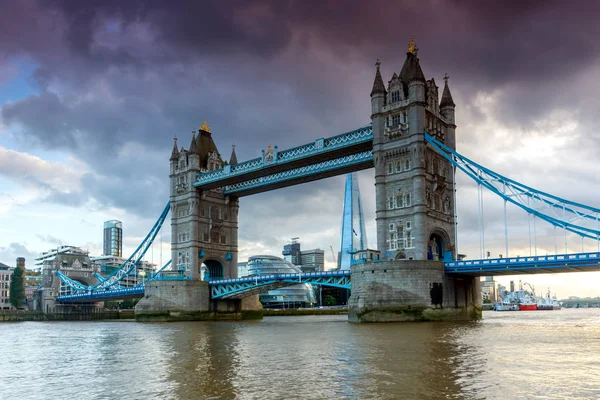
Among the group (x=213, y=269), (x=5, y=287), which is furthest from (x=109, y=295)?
(x=5, y=287)

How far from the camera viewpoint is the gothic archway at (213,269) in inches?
3606

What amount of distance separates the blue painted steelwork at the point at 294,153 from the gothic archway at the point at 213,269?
13.3 metres

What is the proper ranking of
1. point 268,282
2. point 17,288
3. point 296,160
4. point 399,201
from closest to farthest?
point 399,201 → point 296,160 → point 268,282 → point 17,288

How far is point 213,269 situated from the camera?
92.3m

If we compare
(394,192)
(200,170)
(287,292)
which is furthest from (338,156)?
(287,292)

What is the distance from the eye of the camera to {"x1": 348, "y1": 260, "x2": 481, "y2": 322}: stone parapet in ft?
180

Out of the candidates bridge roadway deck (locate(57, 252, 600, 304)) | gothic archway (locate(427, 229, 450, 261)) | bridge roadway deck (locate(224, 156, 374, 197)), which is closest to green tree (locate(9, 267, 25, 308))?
bridge roadway deck (locate(224, 156, 374, 197))

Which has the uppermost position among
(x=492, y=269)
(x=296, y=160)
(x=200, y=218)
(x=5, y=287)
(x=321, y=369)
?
(x=296, y=160)

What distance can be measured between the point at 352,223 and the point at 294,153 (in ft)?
231

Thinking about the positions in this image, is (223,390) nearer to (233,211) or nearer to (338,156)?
(338,156)

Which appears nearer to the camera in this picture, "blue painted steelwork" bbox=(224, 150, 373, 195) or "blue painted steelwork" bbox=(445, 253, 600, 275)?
"blue painted steelwork" bbox=(445, 253, 600, 275)

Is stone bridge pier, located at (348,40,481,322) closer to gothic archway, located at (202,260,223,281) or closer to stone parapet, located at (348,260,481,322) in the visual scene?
stone parapet, located at (348,260,481,322)

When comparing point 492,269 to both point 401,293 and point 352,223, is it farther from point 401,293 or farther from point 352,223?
point 352,223

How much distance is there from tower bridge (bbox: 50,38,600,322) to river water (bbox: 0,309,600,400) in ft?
58.8
